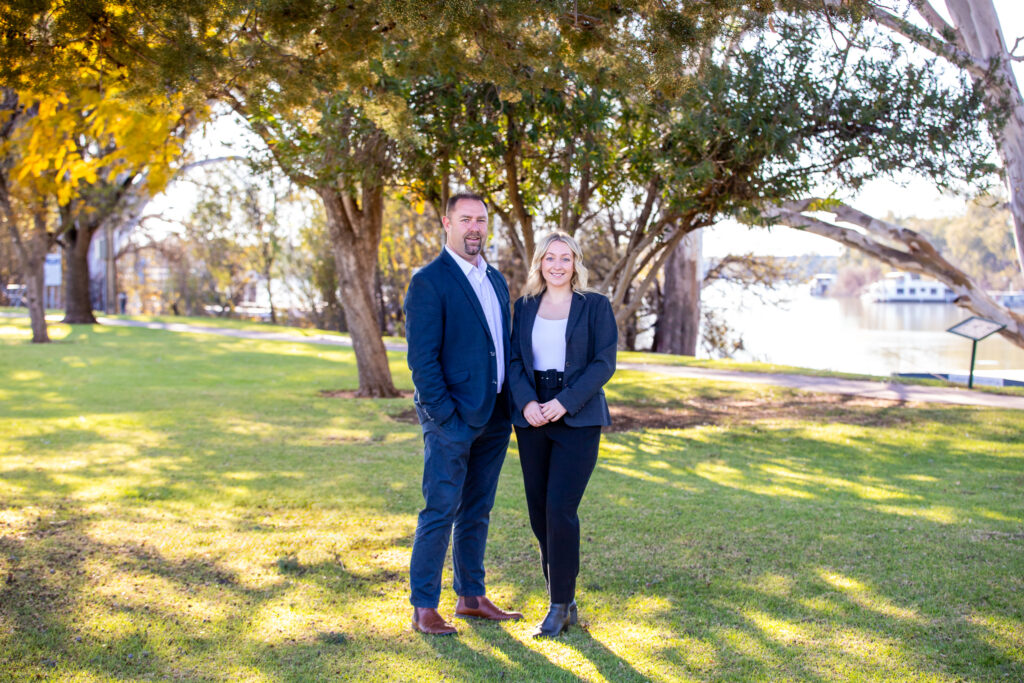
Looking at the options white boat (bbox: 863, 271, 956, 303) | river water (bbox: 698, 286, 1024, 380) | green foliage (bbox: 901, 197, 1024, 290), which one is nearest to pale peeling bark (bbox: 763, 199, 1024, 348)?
river water (bbox: 698, 286, 1024, 380)

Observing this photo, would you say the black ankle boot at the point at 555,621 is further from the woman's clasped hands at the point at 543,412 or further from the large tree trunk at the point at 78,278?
the large tree trunk at the point at 78,278

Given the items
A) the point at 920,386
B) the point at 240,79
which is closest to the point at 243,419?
the point at 240,79

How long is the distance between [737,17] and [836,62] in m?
5.27

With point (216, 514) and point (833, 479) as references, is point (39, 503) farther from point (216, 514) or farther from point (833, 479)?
point (833, 479)

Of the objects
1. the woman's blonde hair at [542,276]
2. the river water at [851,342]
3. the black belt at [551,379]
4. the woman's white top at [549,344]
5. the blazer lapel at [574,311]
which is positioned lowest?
the river water at [851,342]

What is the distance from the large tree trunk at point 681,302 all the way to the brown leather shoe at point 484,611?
59.4 feet

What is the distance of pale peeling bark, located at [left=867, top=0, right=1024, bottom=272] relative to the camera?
10.6 m

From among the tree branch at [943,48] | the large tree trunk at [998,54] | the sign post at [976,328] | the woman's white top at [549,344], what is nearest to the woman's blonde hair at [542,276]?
the woman's white top at [549,344]

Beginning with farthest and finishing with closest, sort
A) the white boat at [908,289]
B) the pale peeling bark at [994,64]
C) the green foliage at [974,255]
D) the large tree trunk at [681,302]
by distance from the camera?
the white boat at [908,289], the green foliage at [974,255], the large tree trunk at [681,302], the pale peeling bark at [994,64]

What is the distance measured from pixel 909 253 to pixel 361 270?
8946mm

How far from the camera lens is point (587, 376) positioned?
4.20 metres

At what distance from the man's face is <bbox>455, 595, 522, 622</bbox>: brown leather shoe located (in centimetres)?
172

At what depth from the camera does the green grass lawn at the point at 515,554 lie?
4.07 metres

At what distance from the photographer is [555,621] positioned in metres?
4.31
